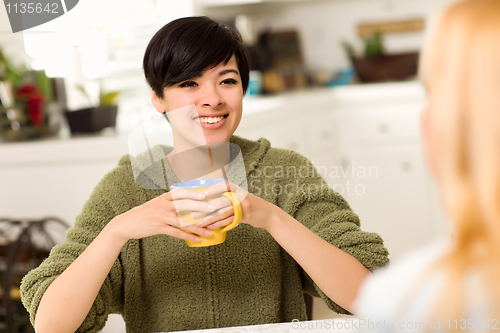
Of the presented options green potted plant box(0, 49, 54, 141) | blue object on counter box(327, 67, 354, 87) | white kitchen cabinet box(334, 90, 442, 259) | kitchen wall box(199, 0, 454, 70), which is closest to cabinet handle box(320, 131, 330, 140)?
white kitchen cabinet box(334, 90, 442, 259)

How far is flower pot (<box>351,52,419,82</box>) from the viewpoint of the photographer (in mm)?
2990

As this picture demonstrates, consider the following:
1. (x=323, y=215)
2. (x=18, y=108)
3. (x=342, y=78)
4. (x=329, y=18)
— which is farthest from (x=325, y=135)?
(x=323, y=215)

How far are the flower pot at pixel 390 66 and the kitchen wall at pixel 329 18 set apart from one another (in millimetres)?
310

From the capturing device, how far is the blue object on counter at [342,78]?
10.4 feet

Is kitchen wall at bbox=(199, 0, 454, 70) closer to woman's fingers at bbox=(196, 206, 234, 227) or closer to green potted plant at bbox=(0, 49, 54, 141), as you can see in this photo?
green potted plant at bbox=(0, 49, 54, 141)

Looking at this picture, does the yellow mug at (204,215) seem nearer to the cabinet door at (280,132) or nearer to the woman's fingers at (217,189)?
the woman's fingers at (217,189)

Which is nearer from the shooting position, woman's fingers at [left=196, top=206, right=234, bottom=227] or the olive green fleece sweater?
woman's fingers at [left=196, top=206, right=234, bottom=227]

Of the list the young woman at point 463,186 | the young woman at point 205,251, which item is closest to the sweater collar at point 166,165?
the young woman at point 205,251

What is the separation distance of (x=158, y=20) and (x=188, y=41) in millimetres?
1863

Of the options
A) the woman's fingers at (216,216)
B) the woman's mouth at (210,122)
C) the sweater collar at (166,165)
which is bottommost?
the sweater collar at (166,165)

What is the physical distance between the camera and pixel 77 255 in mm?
842

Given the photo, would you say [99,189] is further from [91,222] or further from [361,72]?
[361,72]

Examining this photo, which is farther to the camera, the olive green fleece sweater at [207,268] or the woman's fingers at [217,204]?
the olive green fleece sweater at [207,268]

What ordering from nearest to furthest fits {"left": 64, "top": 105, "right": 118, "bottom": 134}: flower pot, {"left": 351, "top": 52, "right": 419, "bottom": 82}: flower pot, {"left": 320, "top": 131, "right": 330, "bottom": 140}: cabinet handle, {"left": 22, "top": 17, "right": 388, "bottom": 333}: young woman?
{"left": 22, "top": 17, "right": 388, "bottom": 333}: young woman → {"left": 64, "top": 105, "right": 118, "bottom": 134}: flower pot → {"left": 320, "top": 131, "right": 330, "bottom": 140}: cabinet handle → {"left": 351, "top": 52, "right": 419, "bottom": 82}: flower pot
